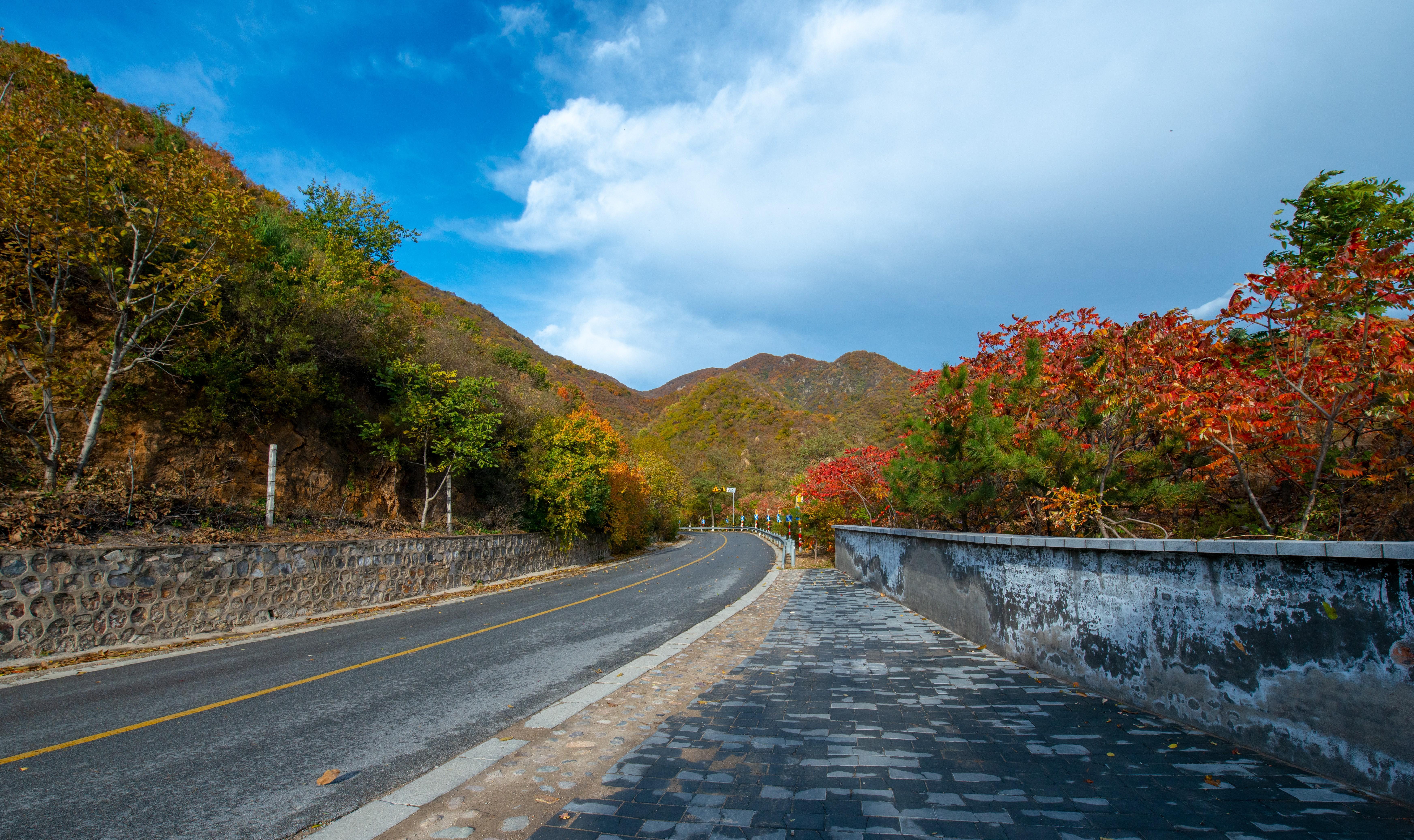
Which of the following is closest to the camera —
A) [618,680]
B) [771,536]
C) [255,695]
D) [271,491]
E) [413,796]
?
[413,796]

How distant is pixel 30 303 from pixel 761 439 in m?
104

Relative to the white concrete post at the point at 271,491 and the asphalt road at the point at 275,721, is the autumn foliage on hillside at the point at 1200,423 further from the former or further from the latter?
the white concrete post at the point at 271,491

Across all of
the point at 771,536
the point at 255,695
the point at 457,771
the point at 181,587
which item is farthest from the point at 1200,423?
the point at 771,536

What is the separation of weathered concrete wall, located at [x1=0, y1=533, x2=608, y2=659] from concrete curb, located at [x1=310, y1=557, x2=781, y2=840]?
284 inches

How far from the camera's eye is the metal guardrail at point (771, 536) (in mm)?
22734

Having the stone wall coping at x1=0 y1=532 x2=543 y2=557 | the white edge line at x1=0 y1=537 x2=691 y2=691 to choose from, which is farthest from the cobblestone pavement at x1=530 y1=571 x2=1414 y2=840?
the stone wall coping at x1=0 y1=532 x2=543 y2=557

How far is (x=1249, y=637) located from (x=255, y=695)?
804 centimetres

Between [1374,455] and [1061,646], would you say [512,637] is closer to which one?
[1061,646]

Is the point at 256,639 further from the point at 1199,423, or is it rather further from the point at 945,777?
the point at 1199,423

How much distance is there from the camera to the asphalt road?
336 centimetres

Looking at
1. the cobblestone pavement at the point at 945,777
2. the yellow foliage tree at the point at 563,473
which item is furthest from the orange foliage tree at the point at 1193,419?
the yellow foliage tree at the point at 563,473

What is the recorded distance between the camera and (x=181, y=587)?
906cm

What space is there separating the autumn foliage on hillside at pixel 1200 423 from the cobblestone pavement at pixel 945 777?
88.4 inches

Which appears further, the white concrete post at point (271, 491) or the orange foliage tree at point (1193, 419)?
the white concrete post at point (271, 491)
